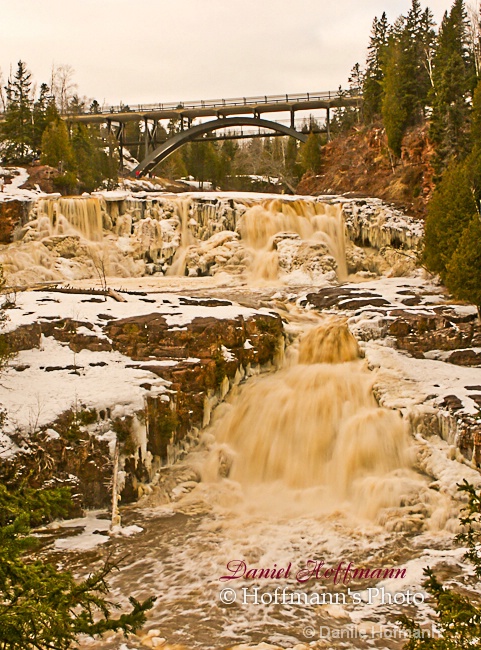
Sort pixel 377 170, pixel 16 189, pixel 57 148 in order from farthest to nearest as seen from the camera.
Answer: pixel 377 170 → pixel 57 148 → pixel 16 189

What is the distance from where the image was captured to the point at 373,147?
39625 millimetres

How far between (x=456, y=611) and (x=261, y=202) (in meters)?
26.0

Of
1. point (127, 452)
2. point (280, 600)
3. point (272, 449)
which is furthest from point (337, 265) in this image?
point (280, 600)

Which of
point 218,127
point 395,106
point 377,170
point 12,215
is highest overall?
point 218,127

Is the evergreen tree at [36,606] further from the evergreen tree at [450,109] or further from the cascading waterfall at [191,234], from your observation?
the evergreen tree at [450,109]

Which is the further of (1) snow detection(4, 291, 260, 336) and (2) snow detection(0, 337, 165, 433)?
(1) snow detection(4, 291, 260, 336)

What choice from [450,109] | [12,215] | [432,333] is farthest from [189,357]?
[450,109]

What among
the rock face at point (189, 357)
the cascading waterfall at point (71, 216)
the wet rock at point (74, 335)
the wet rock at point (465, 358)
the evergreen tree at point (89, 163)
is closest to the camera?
the rock face at point (189, 357)

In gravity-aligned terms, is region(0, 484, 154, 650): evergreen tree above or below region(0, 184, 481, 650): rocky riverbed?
above

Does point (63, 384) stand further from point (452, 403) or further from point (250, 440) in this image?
point (452, 403)

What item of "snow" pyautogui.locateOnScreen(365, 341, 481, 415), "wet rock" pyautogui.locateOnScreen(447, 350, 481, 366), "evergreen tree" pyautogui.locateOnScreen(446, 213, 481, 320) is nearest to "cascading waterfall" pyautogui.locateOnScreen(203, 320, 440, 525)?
"snow" pyautogui.locateOnScreen(365, 341, 481, 415)

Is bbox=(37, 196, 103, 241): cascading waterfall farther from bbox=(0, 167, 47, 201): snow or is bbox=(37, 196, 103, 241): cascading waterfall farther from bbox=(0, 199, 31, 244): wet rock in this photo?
bbox=(0, 167, 47, 201): snow

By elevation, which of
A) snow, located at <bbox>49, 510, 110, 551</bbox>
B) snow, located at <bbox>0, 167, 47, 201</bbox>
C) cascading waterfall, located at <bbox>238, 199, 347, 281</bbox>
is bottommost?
snow, located at <bbox>49, 510, 110, 551</bbox>

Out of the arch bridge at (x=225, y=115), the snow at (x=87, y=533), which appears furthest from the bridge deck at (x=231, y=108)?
the snow at (x=87, y=533)
